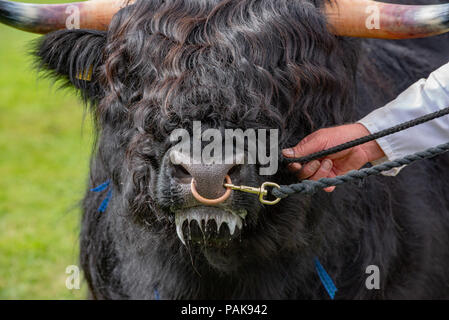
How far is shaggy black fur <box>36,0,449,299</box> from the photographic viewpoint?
2676mm

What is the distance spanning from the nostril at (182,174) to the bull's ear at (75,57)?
0.91 metres

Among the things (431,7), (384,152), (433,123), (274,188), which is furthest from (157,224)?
(431,7)

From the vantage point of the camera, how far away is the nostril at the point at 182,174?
8.17 ft

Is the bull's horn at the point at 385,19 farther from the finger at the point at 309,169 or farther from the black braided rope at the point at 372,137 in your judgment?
the finger at the point at 309,169

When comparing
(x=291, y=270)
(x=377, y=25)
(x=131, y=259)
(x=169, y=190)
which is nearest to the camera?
(x=169, y=190)

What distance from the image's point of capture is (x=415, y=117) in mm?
2869

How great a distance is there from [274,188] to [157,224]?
632mm

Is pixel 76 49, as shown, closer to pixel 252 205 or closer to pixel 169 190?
pixel 169 190

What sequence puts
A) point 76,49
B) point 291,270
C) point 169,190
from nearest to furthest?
point 169,190 < point 76,49 < point 291,270

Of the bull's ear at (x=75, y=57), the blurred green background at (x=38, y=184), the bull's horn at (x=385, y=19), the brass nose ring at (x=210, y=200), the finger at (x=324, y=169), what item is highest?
the bull's horn at (x=385, y=19)

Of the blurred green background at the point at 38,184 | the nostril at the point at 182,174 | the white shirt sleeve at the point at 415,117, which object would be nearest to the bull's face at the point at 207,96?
the nostril at the point at 182,174

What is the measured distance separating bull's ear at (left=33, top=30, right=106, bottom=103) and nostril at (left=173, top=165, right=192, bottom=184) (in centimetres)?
91

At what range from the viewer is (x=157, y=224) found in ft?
9.73

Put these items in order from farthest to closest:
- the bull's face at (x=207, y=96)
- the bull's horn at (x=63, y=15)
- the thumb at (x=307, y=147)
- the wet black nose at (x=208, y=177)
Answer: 1. the bull's horn at (x=63, y=15)
2. the thumb at (x=307, y=147)
3. the bull's face at (x=207, y=96)
4. the wet black nose at (x=208, y=177)
